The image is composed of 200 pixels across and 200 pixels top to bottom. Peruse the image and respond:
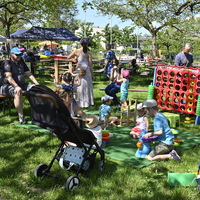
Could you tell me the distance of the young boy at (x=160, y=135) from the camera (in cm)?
443

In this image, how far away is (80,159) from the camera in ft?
12.6

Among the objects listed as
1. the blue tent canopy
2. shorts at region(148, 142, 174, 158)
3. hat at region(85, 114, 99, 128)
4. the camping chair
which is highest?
the blue tent canopy

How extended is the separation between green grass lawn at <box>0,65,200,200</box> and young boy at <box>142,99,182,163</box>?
132 millimetres

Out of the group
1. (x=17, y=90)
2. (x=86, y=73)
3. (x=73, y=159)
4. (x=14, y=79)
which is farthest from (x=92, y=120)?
(x=86, y=73)

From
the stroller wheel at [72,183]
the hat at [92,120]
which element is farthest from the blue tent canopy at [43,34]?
the stroller wheel at [72,183]

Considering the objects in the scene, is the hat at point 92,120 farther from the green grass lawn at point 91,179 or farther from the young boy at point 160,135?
the young boy at point 160,135

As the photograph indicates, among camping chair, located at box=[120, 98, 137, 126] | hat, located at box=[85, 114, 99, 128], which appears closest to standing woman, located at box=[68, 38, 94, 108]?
camping chair, located at box=[120, 98, 137, 126]

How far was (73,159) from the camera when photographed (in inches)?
153

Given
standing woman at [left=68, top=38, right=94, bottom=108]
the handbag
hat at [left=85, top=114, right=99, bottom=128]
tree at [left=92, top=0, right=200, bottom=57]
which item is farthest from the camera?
tree at [left=92, top=0, right=200, bottom=57]

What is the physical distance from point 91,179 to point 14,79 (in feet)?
13.7

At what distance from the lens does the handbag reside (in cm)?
384

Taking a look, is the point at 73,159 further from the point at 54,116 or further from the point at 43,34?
the point at 43,34

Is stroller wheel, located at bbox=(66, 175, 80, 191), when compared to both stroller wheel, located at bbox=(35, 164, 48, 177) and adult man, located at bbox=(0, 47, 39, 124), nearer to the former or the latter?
stroller wheel, located at bbox=(35, 164, 48, 177)

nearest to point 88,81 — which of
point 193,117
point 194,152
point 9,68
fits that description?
point 9,68
